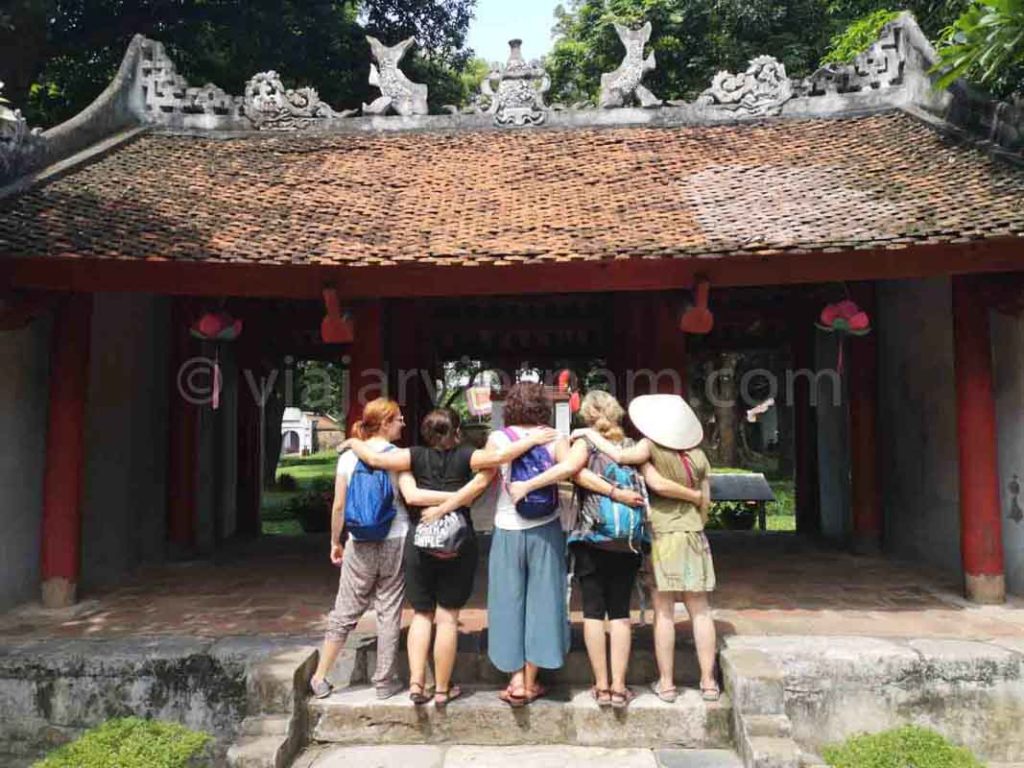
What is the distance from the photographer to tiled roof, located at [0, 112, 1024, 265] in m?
5.30

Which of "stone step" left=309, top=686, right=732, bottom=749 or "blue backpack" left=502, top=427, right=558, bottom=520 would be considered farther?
"stone step" left=309, top=686, right=732, bottom=749

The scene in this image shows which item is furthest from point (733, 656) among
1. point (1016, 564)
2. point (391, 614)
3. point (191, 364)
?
point (191, 364)

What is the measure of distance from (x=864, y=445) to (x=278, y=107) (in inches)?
295

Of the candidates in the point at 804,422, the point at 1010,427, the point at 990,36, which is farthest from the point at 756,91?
the point at 1010,427

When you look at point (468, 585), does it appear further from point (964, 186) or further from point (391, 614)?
point (964, 186)

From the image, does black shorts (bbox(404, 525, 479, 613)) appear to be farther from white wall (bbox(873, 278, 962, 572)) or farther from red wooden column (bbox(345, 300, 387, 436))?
white wall (bbox(873, 278, 962, 572))

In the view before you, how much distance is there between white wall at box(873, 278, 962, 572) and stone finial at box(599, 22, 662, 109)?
137 inches

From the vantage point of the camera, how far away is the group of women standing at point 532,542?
12.8ft

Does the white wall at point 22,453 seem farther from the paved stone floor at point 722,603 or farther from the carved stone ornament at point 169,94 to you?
the carved stone ornament at point 169,94

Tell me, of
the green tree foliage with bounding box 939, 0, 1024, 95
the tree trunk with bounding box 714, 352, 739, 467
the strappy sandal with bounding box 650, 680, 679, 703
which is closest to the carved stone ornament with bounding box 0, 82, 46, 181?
the strappy sandal with bounding box 650, 680, 679, 703

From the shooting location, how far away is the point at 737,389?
23.8m

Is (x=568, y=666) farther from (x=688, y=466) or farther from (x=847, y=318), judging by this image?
(x=847, y=318)

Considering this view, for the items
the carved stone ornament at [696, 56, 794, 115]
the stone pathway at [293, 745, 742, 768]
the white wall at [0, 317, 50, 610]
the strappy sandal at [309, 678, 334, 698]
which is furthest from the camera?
the carved stone ornament at [696, 56, 794, 115]

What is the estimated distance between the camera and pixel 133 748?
11.8 feet
